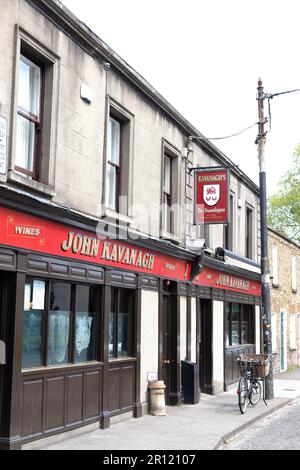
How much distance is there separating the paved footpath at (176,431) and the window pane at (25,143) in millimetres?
4186

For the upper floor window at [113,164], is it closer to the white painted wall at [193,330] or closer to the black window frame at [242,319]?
the white painted wall at [193,330]

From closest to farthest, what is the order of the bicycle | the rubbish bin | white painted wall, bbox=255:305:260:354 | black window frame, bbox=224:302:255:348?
the rubbish bin, the bicycle, black window frame, bbox=224:302:255:348, white painted wall, bbox=255:305:260:354

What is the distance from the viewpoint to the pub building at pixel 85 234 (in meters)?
8.24

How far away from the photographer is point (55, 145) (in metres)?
9.37

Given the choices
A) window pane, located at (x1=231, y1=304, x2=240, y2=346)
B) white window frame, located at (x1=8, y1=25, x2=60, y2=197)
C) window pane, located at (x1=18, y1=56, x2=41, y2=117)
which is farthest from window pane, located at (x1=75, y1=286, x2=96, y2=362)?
window pane, located at (x1=231, y1=304, x2=240, y2=346)

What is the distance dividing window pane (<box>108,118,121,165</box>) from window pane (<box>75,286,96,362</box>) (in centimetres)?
280

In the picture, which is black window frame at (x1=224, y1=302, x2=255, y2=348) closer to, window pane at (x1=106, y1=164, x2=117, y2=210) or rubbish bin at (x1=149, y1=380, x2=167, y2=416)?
rubbish bin at (x1=149, y1=380, x2=167, y2=416)

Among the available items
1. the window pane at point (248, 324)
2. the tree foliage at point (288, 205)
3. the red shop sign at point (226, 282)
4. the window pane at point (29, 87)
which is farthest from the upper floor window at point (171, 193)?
the tree foliage at point (288, 205)

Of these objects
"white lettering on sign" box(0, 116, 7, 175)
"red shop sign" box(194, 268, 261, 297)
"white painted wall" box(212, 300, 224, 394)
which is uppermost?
"white lettering on sign" box(0, 116, 7, 175)

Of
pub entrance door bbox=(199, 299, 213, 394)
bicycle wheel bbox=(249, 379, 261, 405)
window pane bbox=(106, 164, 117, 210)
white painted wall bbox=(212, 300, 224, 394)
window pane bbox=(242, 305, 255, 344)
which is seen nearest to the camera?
window pane bbox=(106, 164, 117, 210)

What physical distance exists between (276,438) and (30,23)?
25.9ft

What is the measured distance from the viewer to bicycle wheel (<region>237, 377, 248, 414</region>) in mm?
12409
